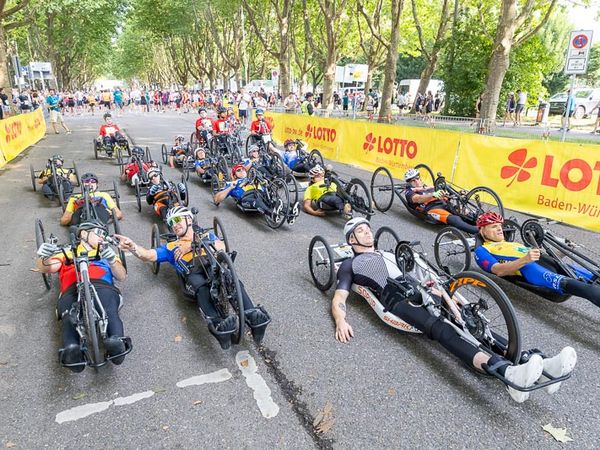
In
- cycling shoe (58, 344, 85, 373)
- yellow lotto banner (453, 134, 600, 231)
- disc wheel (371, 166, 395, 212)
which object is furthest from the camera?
disc wheel (371, 166, 395, 212)

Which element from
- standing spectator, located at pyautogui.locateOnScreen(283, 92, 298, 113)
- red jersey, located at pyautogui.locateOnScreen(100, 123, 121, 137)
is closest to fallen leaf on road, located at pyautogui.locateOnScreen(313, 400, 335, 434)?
red jersey, located at pyautogui.locateOnScreen(100, 123, 121, 137)

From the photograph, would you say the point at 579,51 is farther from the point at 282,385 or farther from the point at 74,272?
the point at 74,272

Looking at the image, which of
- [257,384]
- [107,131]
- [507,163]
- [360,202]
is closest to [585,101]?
Result: [507,163]

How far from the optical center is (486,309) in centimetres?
332

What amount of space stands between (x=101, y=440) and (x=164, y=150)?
11.3 meters

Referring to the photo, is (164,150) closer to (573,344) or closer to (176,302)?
(176,302)

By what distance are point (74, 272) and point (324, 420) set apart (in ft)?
8.81

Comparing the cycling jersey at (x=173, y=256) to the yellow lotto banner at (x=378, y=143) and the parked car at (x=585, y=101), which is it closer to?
the yellow lotto banner at (x=378, y=143)

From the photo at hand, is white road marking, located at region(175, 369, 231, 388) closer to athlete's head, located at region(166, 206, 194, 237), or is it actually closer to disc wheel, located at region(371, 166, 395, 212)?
athlete's head, located at region(166, 206, 194, 237)

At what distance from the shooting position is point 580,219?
7062 mm

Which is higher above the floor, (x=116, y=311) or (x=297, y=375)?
(x=116, y=311)

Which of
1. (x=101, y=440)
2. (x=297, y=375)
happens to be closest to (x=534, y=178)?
(x=297, y=375)

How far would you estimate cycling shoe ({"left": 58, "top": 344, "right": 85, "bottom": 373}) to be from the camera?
10.4ft

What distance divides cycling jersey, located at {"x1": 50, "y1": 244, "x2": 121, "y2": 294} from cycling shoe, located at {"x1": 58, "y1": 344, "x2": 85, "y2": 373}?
86 cm
